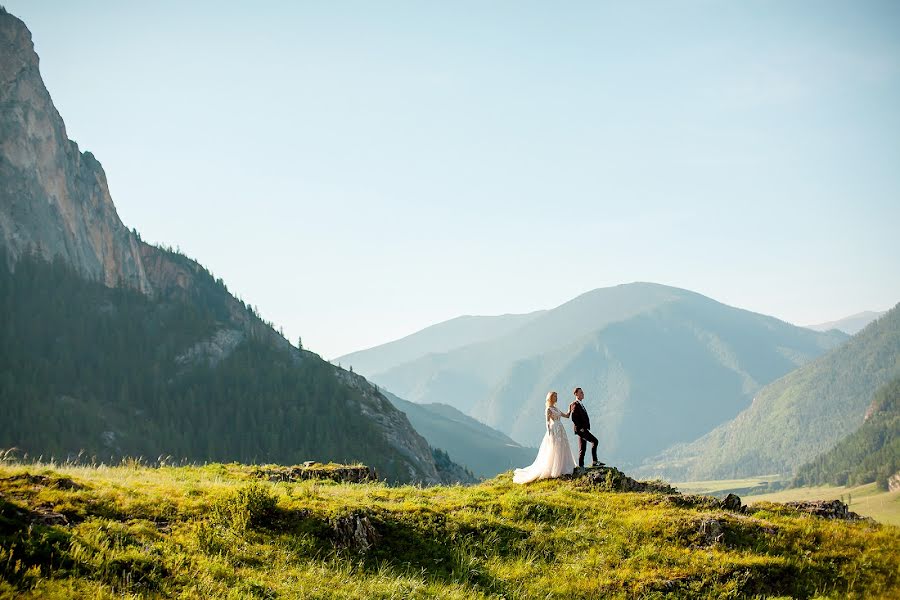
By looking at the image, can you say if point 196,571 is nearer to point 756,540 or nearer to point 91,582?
point 91,582

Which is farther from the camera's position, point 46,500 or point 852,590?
point 852,590

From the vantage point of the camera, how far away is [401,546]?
19297mm

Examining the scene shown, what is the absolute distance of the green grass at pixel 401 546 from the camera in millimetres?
14422

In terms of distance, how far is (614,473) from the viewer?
1092 inches

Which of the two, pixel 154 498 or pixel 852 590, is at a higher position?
pixel 154 498

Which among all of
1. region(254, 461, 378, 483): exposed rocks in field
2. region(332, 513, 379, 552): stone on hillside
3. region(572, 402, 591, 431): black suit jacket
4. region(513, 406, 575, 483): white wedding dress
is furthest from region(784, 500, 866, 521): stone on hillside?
region(254, 461, 378, 483): exposed rocks in field

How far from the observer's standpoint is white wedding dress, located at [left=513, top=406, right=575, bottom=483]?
28750 mm

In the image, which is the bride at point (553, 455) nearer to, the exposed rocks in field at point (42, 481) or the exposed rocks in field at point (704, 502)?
the exposed rocks in field at point (704, 502)

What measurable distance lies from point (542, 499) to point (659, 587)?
229 inches

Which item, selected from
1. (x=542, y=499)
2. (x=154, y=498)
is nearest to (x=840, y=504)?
(x=542, y=499)

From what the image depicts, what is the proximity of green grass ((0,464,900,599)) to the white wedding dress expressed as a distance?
3.75m

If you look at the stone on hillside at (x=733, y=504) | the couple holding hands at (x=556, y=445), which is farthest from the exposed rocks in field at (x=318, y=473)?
the stone on hillside at (x=733, y=504)

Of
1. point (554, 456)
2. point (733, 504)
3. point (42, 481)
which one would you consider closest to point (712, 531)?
point (733, 504)

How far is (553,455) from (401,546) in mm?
10825
